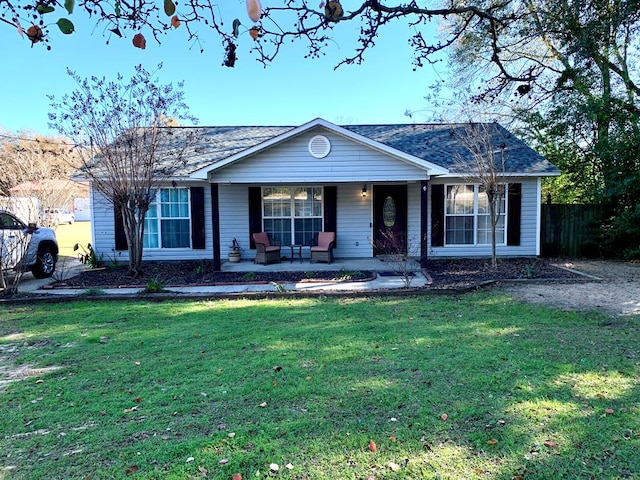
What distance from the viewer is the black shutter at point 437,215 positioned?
11727 mm

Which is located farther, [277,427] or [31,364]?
[31,364]

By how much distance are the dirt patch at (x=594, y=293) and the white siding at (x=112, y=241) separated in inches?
327

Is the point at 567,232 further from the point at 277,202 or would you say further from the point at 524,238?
the point at 277,202

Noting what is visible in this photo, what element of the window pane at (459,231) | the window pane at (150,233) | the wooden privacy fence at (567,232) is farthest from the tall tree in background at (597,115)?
the window pane at (150,233)

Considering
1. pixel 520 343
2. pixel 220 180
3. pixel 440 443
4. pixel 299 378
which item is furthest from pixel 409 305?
pixel 220 180

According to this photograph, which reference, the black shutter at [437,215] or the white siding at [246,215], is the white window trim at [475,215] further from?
the white siding at [246,215]

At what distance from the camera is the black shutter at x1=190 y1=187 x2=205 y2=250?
11750mm

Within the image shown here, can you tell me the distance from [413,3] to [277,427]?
143 inches

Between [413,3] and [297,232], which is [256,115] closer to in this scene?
[297,232]

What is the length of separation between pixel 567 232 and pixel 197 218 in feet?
37.8

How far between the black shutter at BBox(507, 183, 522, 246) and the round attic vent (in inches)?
223

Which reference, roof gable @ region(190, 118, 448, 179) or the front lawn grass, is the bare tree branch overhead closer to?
the front lawn grass

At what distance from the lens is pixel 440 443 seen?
266 cm

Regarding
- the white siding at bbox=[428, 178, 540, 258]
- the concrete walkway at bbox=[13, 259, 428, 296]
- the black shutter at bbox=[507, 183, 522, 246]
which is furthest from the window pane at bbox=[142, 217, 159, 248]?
the black shutter at bbox=[507, 183, 522, 246]
